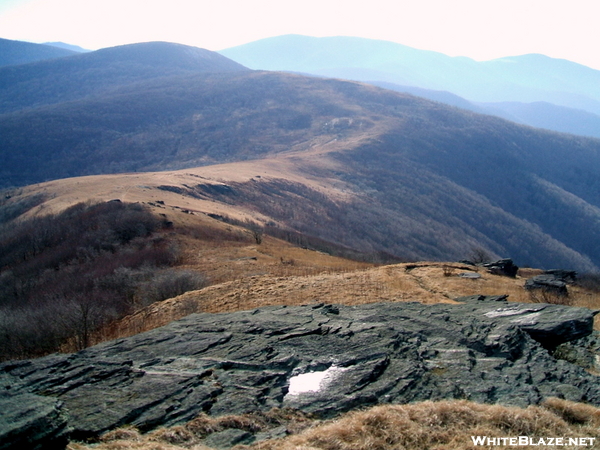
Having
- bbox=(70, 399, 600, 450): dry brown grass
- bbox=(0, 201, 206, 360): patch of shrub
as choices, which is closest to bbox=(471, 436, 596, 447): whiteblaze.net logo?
bbox=(70, 399, 600, 450): dry brown grass

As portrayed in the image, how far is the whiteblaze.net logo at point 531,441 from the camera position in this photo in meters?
6.76

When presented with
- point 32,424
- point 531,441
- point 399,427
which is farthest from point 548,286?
point 32,424

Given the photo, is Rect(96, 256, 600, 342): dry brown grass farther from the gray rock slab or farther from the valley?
the gray rock slab

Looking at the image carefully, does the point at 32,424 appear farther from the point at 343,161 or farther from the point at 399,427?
the point at 343,161

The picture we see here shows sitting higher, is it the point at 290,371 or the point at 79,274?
the point at 290,371

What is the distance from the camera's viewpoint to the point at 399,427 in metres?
7.03

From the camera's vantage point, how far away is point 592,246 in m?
112

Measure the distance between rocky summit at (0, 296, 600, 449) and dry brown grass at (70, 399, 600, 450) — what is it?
1.06 feet

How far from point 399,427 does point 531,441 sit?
2.06 meters

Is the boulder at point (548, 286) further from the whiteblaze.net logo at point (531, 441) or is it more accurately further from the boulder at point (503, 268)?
the whiteblaze.net logo at point (531, 441)

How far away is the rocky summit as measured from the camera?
7.43 meters

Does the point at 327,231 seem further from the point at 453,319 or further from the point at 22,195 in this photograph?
the point at 453,319

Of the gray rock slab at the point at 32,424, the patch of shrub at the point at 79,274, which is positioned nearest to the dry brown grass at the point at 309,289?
the patch of shrub at the point at 79,274

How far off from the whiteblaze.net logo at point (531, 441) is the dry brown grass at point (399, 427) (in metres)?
0.09
